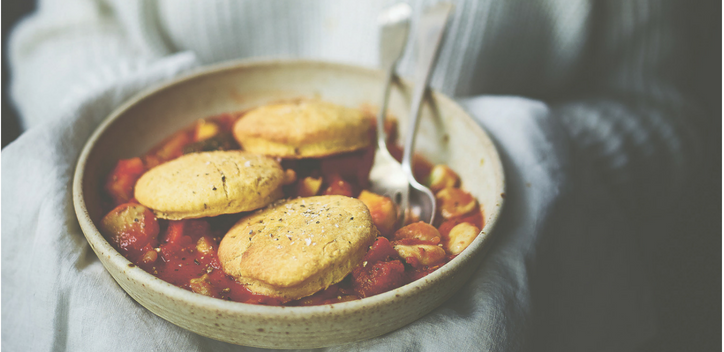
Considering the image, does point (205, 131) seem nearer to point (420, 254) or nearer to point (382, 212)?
point (382, 212)

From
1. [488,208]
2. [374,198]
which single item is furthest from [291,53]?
[488,208]

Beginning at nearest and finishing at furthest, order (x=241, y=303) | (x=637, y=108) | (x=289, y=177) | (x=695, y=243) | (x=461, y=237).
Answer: (x=241, y=303) < (x=461, y=237) < (x=289, y=177) < (x=637, y=108) < (x=695, y=243)

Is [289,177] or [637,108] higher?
[289,177]

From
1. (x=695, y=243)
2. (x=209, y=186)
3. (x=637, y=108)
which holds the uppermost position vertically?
(x=209, y=186)

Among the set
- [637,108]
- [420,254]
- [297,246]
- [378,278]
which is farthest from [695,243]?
[297,246]

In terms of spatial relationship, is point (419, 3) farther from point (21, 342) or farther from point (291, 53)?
point (21, 342)

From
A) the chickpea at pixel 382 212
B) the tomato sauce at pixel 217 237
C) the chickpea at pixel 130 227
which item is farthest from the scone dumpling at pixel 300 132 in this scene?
the chickpea at pixel 130 227

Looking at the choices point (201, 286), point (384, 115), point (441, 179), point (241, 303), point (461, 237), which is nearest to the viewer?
point (241, 303)

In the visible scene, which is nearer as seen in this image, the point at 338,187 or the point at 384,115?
the point at 338,187
